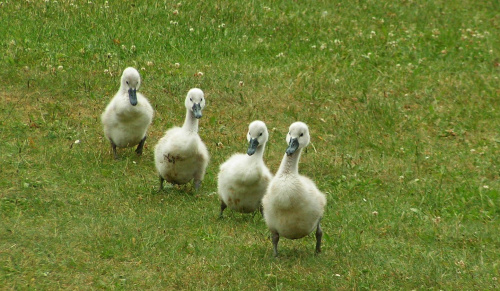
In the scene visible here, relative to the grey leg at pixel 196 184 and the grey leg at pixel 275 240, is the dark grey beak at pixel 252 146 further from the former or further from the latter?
the grey leg at pixel 196 184

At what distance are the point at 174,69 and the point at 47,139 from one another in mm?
3229

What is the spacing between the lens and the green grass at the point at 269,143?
7.94m

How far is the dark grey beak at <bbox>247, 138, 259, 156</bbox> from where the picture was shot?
28.7 feet

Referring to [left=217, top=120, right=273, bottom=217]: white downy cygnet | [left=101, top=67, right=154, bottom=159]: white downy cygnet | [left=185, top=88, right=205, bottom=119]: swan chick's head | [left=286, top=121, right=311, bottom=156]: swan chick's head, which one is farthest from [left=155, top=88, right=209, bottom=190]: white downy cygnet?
[left=286, top=121, right=311, bottom=156]: swan chick's head

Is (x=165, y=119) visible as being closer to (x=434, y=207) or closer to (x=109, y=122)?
(x=109, y=122)

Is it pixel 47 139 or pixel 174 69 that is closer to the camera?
pixel 47 139

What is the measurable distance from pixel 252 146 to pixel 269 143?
318 cm

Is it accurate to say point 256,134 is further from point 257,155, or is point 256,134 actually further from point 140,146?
point 140,146

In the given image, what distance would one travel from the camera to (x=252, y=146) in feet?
29.1

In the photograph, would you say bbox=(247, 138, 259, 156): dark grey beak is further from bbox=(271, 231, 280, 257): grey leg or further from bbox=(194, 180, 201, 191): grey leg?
bbox=(194, 180, 201, 191): grey leg

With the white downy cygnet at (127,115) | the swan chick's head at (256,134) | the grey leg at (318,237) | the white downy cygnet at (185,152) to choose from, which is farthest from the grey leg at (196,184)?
the grey leg at (318,237)

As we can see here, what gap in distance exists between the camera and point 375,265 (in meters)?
8.20

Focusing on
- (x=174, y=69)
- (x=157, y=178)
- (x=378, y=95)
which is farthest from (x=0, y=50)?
(x=378, y=95)

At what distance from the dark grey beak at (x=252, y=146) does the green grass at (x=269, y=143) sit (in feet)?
2.96
